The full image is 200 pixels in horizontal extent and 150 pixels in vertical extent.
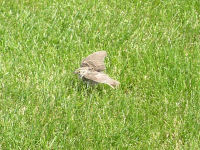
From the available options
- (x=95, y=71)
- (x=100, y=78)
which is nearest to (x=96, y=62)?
(x=95, y=71)

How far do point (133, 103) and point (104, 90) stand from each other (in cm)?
33

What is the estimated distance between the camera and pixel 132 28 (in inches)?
228

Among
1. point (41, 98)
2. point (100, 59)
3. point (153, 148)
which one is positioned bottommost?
point (153, 148)

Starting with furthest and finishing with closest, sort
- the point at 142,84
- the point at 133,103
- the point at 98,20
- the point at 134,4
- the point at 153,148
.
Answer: the point at 134,4 < the point at 98,20 < the point at 142,84 < the point at 133,103 < the point at 153,148

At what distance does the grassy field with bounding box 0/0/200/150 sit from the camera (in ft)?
13.0

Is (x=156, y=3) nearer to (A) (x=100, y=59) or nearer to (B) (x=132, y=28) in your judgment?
(B) (x=132, y=28)

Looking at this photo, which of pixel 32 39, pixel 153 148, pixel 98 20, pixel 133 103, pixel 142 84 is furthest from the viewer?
pixel 98 20

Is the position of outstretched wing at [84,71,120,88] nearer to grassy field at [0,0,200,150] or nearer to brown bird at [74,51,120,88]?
brown bird at [74,51,120,88]

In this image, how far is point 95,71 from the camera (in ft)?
14.8

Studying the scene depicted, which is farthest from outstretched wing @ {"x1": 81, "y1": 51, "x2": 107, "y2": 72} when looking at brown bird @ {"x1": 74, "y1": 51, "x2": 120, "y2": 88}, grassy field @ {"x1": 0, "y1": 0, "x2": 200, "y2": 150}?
grassy field @ {"x1": 0, "y1": 0, "x2": 200, "y2": 150}

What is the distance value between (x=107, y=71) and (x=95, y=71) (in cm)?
41

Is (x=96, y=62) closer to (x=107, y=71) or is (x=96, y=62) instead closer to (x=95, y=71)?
(x=95, y=71)

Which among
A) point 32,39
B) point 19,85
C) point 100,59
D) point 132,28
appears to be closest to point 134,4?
point 132,28

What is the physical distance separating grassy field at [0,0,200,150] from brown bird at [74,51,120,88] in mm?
118
